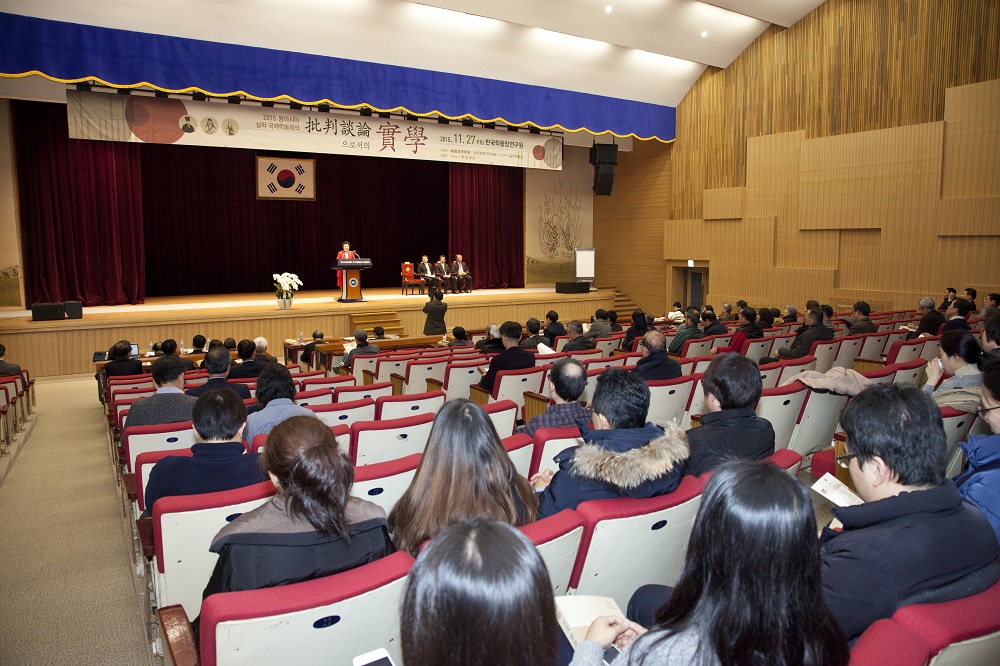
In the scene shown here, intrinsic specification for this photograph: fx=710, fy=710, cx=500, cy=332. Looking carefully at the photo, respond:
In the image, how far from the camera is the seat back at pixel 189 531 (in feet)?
7.28

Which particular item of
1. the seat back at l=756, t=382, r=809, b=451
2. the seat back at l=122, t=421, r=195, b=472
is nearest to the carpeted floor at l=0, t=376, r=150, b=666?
the seat back at l=122, t=421, r=195, b=472

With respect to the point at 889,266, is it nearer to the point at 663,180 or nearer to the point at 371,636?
the point at 663,180

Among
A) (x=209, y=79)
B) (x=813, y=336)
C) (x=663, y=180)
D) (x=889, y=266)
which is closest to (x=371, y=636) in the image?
(x=813, y=336)

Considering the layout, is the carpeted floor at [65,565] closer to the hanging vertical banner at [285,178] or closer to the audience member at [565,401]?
the audience member at [565,401]

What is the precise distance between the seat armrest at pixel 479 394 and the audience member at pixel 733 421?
2848mm

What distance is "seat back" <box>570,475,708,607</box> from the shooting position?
1.95 meters

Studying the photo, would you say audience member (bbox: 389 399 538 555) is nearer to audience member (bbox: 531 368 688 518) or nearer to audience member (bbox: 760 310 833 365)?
audience member (bbox: 531 368 688 518)

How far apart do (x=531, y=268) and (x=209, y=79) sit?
30.6ft

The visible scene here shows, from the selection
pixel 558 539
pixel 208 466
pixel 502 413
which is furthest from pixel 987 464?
pixel 208 466

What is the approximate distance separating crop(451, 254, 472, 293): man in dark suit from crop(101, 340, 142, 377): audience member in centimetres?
841

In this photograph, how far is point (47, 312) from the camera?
10.6 m

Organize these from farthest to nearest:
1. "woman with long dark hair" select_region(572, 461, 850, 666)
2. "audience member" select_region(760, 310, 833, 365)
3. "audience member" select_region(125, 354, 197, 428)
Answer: "audience member" select_region(760, 310, 833, 365) → "audience member" select_region(125, 354, 197, 428) → "woman with long dark hair" select_region(572, 461, 850, 666)

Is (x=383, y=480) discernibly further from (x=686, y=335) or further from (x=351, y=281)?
(x=351, y=281)

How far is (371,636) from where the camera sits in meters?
1.60
